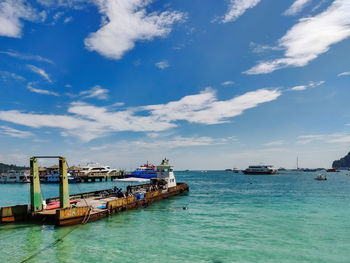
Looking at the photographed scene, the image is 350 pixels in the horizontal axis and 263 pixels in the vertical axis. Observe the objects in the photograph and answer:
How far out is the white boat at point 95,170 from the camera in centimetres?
11144

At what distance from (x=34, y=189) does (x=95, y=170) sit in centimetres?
9831

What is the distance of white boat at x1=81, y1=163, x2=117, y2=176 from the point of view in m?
111

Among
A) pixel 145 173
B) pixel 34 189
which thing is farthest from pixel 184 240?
pixel 145 173

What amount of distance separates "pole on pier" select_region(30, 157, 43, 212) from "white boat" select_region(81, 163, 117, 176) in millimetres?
91078

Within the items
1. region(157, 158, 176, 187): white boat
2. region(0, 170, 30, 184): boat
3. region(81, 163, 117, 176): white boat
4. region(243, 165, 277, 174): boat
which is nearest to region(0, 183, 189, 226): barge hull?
region(157, 158, 176, 187): white boat

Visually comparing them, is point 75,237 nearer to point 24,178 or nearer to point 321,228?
point 321,228

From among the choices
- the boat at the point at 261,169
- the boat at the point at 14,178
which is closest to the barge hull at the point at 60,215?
the boat at the point at 14,178

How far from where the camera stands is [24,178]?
330 ft

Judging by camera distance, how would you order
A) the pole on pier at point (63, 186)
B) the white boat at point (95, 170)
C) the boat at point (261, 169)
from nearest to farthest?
the pole on pier at point (63, 186), the white boat at point (95, 170), the boat at point (261, 169)

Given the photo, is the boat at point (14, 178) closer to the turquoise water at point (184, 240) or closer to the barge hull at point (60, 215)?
the barge hull at point (60, 215)

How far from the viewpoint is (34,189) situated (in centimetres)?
2262

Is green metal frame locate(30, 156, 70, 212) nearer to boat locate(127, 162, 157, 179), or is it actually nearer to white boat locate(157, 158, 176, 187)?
white boat locate(157, 158, 176, 187)

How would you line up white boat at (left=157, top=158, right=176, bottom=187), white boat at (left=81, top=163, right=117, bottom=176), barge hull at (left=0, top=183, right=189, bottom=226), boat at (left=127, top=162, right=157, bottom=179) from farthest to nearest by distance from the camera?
white boat at (left=81, top=163, right=117, bottom=176) < boat at (left=127, top=162, right=157, bottom=179) < white boat at (left=157, top=158, right=176, bottom=187) < barge hull at (left=0, top=183, right=189, bottom=226)

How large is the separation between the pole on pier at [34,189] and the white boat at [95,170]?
299 ft
